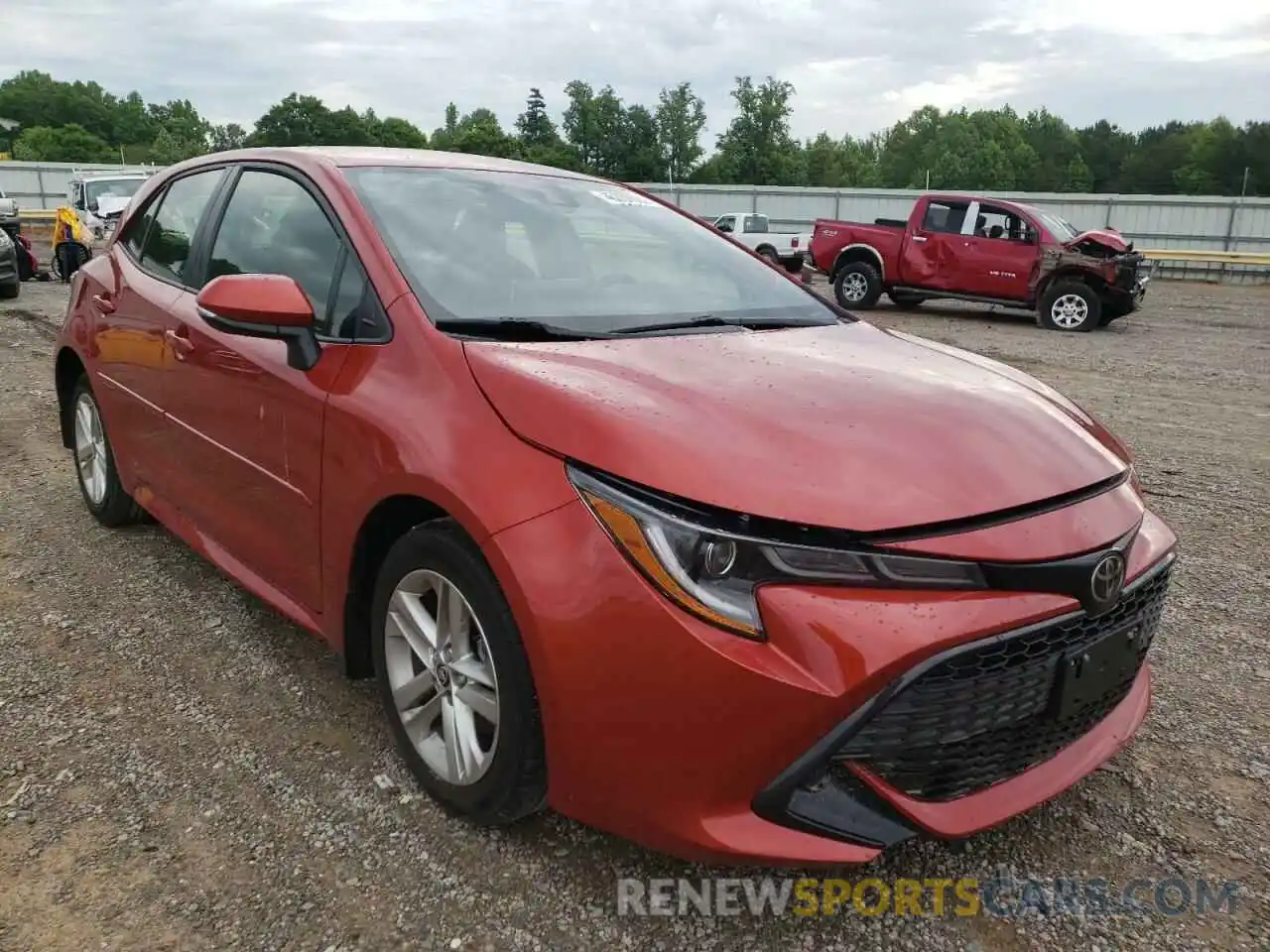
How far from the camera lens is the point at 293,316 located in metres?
2.42

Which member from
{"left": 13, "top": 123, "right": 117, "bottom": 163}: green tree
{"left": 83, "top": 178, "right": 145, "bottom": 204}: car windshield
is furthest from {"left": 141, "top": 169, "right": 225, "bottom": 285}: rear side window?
{"left": 13, "top": 123, "right": 117, "bottom": 163}: green tree

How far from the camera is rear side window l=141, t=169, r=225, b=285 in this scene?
11.1 feet

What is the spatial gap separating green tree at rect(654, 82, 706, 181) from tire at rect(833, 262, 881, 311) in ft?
223

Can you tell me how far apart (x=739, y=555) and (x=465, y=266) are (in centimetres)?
126

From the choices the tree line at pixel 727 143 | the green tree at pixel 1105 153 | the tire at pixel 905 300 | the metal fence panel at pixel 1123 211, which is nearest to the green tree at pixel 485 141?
the tree line at pixel 727 143

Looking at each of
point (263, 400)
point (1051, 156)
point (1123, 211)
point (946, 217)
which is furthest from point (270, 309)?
point (1051, 156)

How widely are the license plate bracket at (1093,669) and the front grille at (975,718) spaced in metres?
0.01

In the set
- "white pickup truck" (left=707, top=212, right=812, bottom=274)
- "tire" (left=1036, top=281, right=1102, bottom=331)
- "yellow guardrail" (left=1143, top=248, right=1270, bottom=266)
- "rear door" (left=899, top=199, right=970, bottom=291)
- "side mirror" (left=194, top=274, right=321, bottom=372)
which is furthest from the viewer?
"white pickup truck" (left=707, top=212, right=812, bottom=274)

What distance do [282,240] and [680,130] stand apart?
272 ft

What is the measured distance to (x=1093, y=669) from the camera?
1932mm

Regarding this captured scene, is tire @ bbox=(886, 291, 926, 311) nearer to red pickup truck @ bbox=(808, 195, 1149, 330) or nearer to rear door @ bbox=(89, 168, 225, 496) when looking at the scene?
red pickup truck @ bbox=(808, 195, 1149, 330)

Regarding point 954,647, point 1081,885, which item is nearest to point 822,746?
point 954,647

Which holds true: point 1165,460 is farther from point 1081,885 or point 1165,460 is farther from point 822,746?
point 822,746

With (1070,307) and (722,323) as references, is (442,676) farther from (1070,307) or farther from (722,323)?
(1070,307)
